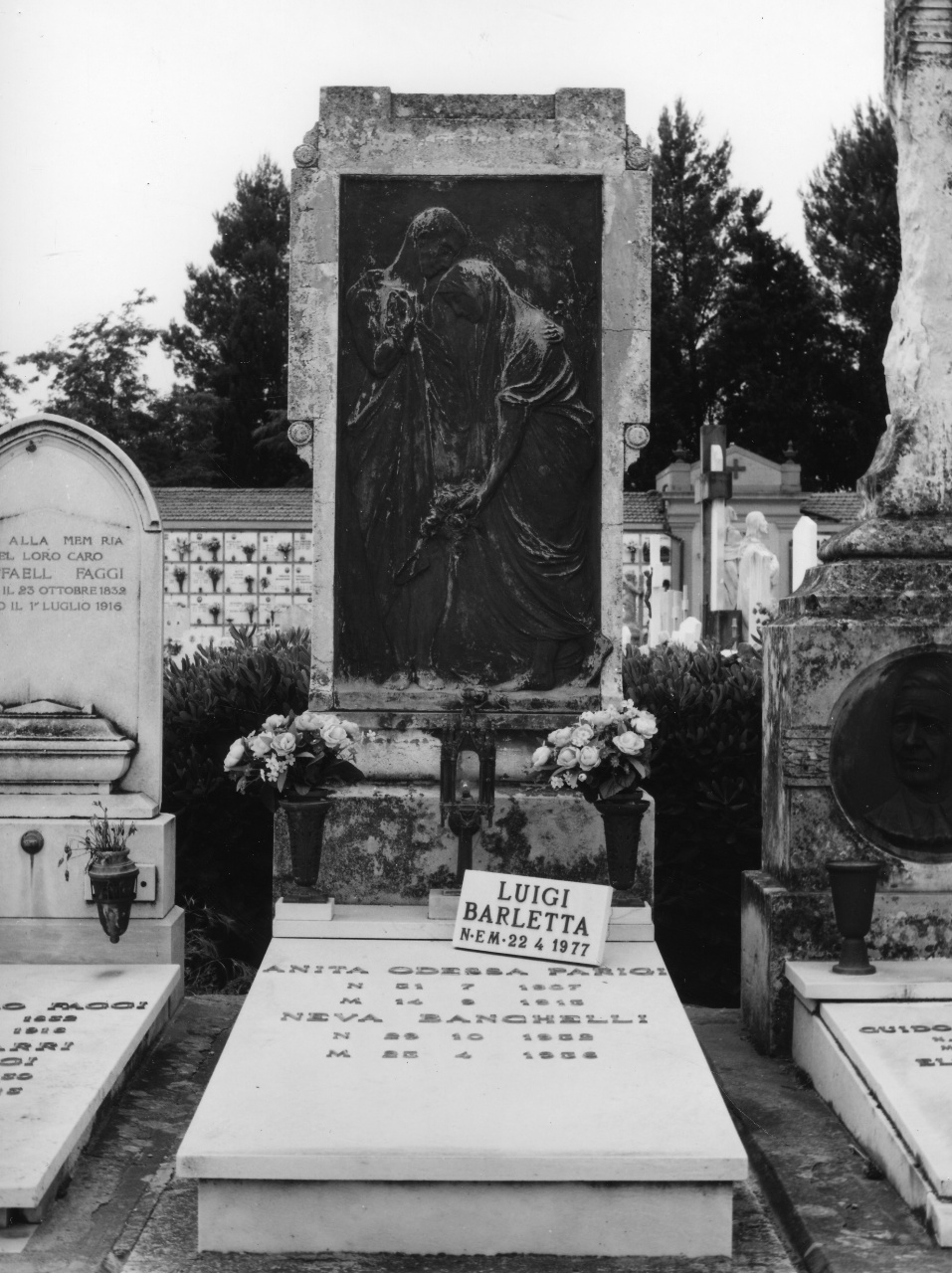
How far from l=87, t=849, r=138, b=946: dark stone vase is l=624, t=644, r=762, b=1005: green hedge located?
2666 mm

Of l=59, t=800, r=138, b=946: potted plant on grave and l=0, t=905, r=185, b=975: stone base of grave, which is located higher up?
l=59, t=800, r=138, b=946: potted plant on grave

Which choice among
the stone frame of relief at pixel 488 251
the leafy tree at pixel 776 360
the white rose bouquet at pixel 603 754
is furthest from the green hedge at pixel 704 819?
the leafy tree at pixel 776 360

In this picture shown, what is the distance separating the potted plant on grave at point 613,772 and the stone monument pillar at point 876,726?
567mm

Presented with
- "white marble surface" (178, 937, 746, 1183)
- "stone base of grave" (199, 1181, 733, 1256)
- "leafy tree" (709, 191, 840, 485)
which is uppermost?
"leafy tree" (709, 191, 840, 485)

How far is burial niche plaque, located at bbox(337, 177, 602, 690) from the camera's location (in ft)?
21.2

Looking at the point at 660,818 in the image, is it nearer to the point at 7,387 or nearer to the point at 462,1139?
the point at 462,1139

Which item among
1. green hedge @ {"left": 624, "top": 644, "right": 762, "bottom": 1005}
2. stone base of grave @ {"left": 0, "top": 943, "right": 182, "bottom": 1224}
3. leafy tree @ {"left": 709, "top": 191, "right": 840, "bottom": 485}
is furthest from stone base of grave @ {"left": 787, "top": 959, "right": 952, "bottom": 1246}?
leafy tree @ {"left": 709, "top": 191, "right": 840, "bottom": 485}

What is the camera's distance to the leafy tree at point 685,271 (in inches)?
1532

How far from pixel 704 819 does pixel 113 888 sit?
117 inches

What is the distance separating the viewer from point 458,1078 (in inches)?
169

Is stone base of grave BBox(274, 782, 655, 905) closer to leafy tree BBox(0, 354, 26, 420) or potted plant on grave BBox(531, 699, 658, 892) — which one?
potted plant on grave BBox(531, 699, 658, 892)

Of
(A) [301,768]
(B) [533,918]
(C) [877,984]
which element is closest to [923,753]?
(C) [877,984]

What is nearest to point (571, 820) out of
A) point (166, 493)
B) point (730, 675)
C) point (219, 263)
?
point (730, 675)

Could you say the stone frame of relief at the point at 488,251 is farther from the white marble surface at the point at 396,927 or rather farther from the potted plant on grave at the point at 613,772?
the white marble surface at the point at 396,927
